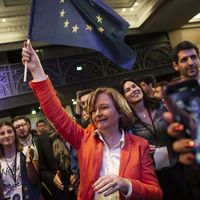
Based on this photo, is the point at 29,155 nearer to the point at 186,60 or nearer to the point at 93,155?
the point at 93,155

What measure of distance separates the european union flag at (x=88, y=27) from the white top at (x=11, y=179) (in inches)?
45.8

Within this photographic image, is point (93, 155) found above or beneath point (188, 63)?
beneath

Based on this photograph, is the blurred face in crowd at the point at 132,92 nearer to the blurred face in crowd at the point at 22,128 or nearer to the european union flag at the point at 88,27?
the european union flag at the point at 88,27

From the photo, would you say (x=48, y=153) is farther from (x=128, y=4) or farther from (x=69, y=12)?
(x=128, y=4)

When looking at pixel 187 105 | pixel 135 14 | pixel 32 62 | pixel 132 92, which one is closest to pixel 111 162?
pixel 32 62

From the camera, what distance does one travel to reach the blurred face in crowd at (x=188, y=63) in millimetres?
1994

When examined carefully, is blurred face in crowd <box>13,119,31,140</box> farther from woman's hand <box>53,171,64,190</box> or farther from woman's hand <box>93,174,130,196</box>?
woman's hand <box>93,174,130,196</box>

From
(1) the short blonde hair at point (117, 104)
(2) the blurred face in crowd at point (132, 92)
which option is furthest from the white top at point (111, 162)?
(2) the blurred face in crowd at point (132, 92)

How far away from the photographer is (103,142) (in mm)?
1704

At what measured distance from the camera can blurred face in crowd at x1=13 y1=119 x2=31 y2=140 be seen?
3518mm

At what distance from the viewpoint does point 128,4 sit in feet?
30.1

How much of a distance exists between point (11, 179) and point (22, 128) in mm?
953

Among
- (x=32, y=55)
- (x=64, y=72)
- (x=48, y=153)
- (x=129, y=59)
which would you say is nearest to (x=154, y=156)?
(x=129, y=59)

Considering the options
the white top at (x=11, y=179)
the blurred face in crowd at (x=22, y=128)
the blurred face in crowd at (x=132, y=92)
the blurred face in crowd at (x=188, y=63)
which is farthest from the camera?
the blurred face in crowd at (x=22, y=128)
